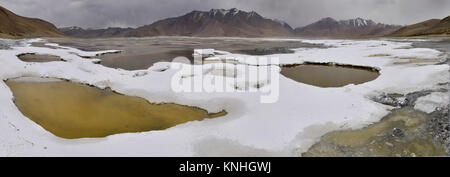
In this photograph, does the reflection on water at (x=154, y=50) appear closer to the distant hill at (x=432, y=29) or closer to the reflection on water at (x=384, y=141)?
the reflection on water at (x=384, y=141)

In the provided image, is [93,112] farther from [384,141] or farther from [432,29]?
[432,29]

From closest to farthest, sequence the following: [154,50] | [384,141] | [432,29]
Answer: [384,141]
[154,50]
[432,29]

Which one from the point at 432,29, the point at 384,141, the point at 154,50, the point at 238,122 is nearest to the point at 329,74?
the point at 384,141

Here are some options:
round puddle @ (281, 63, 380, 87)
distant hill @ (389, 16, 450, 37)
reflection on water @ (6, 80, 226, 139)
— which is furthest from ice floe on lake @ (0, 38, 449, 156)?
distant hill @ (389, 16, 450, 37)

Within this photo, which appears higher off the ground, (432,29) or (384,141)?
(432,29)

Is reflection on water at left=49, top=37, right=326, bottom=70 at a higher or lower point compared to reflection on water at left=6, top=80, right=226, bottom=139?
higher

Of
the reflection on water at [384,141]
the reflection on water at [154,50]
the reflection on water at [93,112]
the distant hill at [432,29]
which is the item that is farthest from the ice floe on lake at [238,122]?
the distant hill at [432,29]

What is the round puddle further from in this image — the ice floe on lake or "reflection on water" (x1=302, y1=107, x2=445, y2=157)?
"reflection on water" (x1=302, y1=107, x2=445, y2=157)
